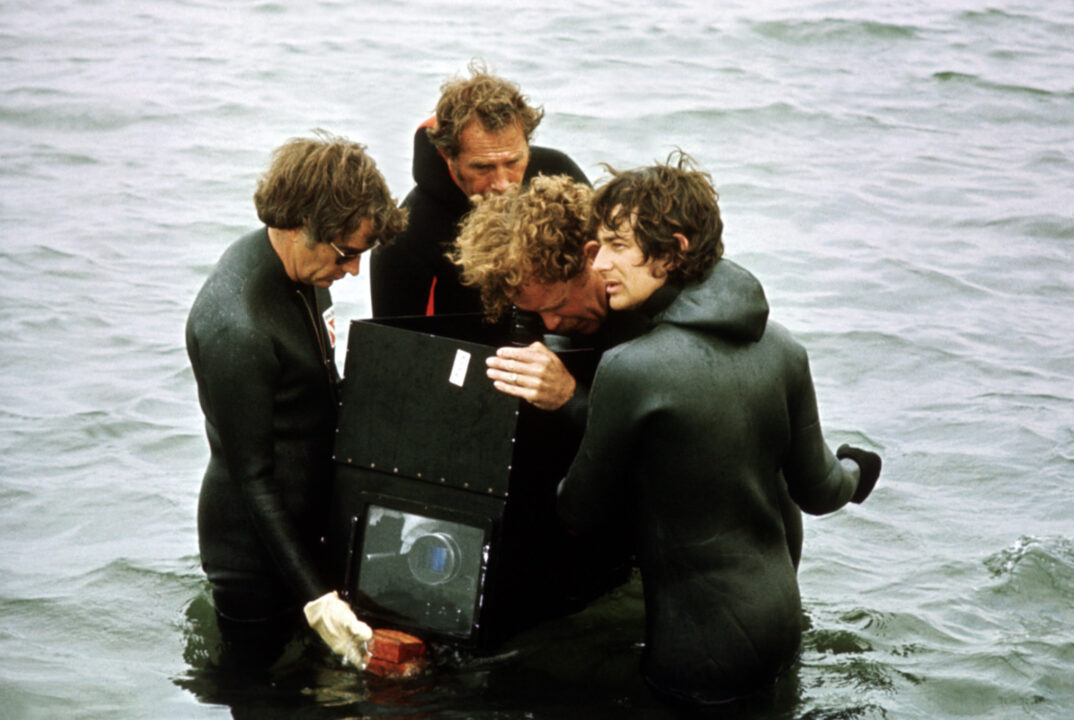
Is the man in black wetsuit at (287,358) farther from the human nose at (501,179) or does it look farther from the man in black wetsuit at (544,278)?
the human nose at (501,179)

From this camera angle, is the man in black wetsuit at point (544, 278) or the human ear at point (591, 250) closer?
the man in black wetsuit at point (544, 278)

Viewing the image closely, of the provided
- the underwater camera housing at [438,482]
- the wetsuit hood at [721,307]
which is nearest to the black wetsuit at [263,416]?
the underwater camera housing at [438,482]

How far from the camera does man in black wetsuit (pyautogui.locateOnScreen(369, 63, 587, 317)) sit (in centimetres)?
562

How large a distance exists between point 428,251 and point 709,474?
1.96 metres

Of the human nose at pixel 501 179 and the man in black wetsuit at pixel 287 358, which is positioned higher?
the human nose at pixel 501 179

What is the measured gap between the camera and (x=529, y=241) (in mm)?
4699

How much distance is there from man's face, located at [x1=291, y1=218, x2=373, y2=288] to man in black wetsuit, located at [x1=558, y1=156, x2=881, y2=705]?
0.83 meters

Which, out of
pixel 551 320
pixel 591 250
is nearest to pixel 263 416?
pixel 551 320

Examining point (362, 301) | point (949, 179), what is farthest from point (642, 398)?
point (949, 179)

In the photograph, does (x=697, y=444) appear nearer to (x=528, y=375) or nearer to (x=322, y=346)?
(x=528, y=375)

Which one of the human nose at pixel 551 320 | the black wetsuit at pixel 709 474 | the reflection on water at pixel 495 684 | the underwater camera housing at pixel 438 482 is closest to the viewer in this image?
the black wetsuit at pixel 709 474

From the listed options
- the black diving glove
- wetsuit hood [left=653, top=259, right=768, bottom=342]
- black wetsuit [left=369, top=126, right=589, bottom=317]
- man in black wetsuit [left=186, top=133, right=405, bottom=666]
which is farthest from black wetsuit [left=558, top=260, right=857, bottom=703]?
black wetsuit [left=369, top=126, right=589, bottom=317]

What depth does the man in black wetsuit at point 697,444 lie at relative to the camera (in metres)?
4.30

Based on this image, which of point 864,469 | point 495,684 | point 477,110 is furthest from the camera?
point 477,110
